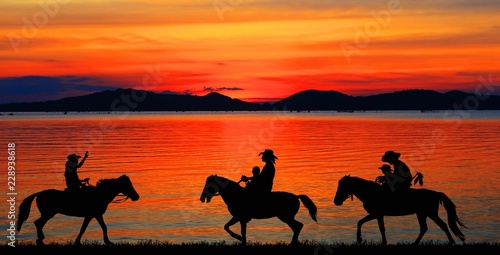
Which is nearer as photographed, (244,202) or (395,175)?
(244,202)

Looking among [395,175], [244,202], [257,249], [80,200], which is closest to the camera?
[257,249]

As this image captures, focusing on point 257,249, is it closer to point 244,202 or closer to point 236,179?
point 244,202

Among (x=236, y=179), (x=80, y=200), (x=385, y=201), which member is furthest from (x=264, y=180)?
(x=236, y=179)

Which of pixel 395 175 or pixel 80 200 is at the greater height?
pixel 395 175

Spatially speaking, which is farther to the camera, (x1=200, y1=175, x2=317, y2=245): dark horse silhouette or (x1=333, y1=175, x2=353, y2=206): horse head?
(x1=333, y1=175, x2=353, y2=206): horse head

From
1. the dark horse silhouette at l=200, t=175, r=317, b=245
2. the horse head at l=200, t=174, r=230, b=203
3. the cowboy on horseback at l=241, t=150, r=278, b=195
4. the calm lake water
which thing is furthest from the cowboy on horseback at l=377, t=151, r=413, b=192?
the calm lake water

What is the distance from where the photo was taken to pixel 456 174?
1738 inches

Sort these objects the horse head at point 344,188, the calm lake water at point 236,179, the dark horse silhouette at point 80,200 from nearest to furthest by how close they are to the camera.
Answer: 1. the dark horse silhouette at point 80,200
2. the horse head at point 344,188
3. the calm lake water at point 236,179

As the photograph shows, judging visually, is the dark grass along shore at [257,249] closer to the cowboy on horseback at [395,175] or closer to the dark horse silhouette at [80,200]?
the dark horse silhouette at [80,200]

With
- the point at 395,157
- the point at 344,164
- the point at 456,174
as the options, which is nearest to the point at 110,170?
the point at 344,164

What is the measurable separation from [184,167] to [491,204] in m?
23.1

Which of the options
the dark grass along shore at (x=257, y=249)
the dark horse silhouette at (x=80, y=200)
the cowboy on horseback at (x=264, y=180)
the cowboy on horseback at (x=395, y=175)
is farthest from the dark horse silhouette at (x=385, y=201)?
the dark horse silhouette at (x=80, y=200)

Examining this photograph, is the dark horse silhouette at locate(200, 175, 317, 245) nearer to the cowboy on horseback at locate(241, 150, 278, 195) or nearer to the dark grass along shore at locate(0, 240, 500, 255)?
the cowboy on horseback at locate(241, 150, 278, 195)

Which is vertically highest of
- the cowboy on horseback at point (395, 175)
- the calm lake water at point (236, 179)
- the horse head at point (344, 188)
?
the cowboy on horseback at point (395, 175)
